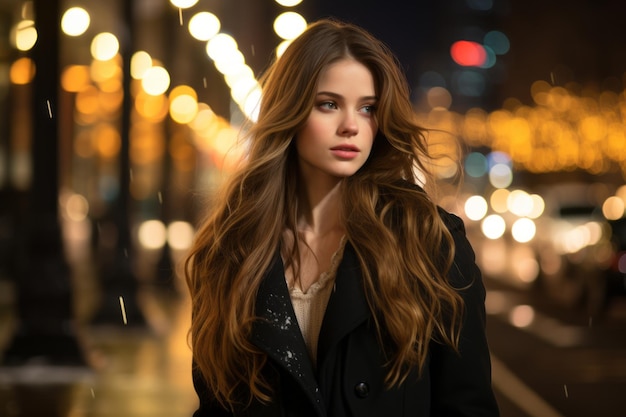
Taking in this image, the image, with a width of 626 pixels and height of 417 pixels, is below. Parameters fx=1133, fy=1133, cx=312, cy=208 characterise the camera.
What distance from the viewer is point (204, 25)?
2580 cm

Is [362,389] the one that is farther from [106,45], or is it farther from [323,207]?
[106,45]

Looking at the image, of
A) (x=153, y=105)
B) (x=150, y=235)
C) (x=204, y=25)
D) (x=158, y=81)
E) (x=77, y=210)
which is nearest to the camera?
(x=204, y=25)

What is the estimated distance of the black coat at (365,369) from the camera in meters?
3.41

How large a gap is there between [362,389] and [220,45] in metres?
26.5

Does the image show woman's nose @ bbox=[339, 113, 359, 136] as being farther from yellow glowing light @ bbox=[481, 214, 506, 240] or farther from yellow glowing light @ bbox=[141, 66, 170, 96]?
yellow glowing light @ bbox=[481, 214, 506, 240]

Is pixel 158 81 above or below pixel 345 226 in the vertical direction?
above

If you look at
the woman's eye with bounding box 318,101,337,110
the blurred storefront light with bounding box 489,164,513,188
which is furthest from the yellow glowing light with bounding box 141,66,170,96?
the blurred storefront light with bounding box 489,164,513,188

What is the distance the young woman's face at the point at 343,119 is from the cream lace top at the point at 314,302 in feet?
0.86

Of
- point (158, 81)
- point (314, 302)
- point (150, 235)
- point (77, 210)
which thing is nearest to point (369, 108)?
point (314, 302)

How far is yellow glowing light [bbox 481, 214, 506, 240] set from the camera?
55.9 meters

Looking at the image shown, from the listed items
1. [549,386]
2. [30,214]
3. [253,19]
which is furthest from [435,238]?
[253,19]

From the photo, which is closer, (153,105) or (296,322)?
(296,322)

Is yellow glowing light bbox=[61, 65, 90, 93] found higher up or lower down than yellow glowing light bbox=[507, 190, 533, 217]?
higher up

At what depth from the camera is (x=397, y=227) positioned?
3.61 meters
